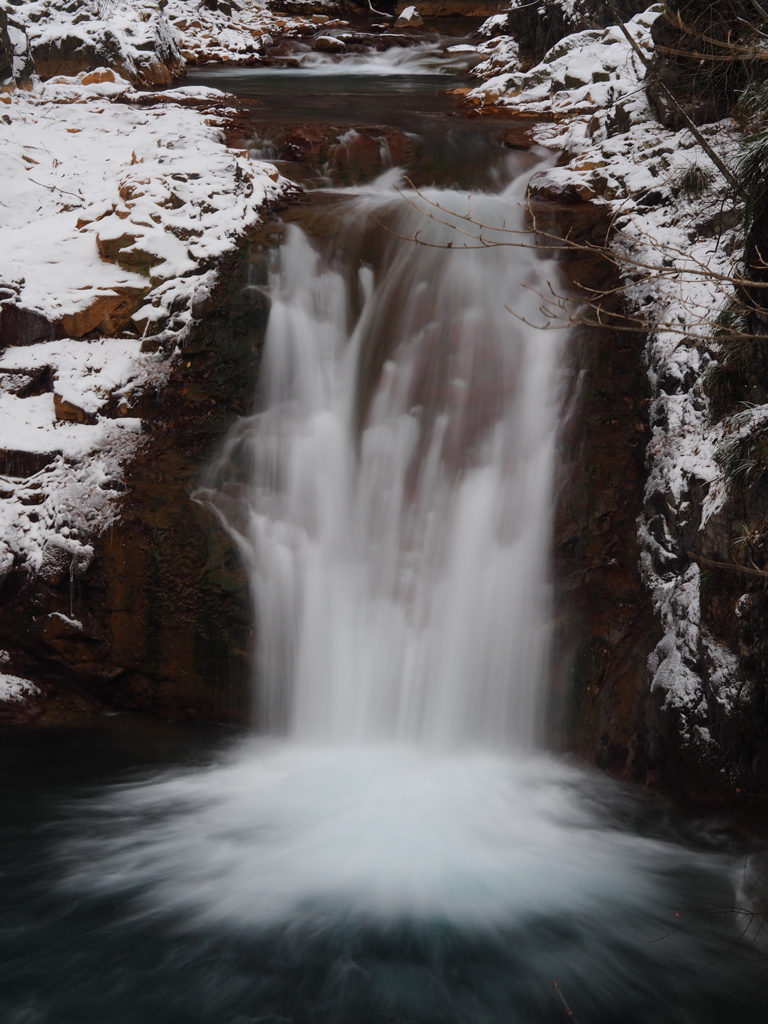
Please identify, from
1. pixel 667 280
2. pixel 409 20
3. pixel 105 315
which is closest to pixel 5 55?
pixel 105 315

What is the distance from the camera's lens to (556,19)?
1148cm

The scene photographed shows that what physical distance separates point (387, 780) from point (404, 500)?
1973 mm

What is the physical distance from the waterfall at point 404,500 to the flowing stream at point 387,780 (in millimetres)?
19

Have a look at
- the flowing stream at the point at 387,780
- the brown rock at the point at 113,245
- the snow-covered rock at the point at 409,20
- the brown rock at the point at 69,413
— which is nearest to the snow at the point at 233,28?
the snow-covered rock at the point at 409,20

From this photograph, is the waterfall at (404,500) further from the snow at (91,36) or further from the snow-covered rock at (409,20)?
the snow-covered rock at (409,20)

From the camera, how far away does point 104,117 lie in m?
9.43

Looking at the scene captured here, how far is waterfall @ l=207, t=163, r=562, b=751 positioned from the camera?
5.63 meters

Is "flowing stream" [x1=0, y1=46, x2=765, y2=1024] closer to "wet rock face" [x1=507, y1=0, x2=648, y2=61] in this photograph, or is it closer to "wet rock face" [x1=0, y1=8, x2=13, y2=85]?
"wet rock face" [x1=507, y1=0, x2=648, y2=61]

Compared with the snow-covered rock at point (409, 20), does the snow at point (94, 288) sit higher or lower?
lower

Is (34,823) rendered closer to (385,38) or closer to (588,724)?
(588,724)

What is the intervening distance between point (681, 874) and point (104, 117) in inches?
370

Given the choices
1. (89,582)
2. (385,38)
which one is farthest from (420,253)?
(385,38)

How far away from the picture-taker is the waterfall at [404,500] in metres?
5.63

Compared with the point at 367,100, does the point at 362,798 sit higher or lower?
lower
